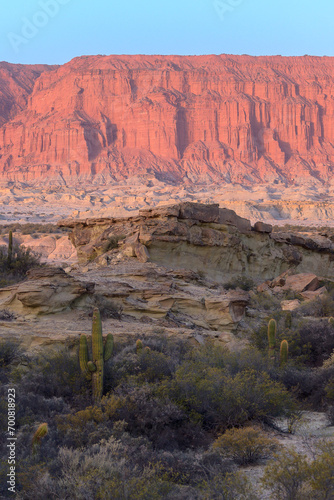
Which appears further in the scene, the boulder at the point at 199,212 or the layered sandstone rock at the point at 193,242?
the boulder at the point at 199,212

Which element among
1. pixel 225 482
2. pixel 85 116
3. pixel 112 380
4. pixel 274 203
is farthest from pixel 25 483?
pixel 85 116

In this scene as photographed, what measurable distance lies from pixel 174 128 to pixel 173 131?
878 mm

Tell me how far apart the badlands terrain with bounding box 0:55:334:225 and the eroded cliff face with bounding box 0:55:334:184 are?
274mm

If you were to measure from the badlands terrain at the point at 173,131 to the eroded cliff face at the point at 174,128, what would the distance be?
0.90 feet

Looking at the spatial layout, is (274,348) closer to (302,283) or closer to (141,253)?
(141,253)

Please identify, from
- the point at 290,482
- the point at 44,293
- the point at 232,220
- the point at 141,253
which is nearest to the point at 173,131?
the point at 232,220

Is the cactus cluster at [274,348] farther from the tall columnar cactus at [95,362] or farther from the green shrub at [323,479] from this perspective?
the green shrub at [323,479]

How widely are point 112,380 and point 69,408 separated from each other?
0.92m

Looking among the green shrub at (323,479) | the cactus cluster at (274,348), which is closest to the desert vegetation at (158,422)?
the green shrub at (323,479)

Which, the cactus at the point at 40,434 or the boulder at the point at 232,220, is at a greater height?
the boulder at the point at 232,220

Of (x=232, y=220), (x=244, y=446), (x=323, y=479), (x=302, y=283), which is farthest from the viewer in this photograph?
(x=232, y=220)

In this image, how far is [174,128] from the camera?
137000 mm

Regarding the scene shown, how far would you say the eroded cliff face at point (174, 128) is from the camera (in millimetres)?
131875

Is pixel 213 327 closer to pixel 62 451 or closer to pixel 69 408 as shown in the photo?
pixel 69 408
